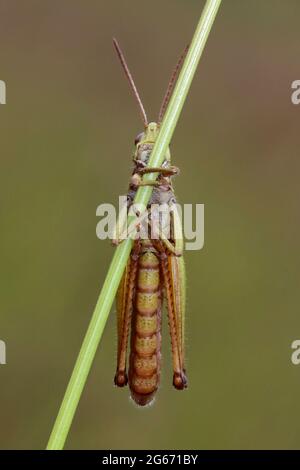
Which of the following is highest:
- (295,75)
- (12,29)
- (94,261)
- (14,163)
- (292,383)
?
(12,29)

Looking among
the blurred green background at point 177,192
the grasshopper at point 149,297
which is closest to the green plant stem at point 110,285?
the grasshopper at point 149,297

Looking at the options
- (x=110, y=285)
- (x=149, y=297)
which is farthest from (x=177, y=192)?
(x=110, y=285)

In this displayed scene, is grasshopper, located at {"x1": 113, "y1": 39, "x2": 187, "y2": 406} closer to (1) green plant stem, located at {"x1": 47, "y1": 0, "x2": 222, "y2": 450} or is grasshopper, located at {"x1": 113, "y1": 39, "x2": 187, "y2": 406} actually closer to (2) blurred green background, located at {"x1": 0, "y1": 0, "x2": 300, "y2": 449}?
(1) green plant stem, located at {"x1": 47, "y1": 0, "x2": 222, "y2": 450}

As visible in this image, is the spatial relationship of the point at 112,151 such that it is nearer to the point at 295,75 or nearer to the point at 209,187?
the point at 209,187

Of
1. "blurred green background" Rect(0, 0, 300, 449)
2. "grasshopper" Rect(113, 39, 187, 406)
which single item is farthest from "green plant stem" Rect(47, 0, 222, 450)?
"blurred green background" Rect(0, 0, 300, 449)

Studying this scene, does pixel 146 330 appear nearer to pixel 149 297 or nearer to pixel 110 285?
pixel 149 297

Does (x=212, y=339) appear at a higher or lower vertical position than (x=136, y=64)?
lower

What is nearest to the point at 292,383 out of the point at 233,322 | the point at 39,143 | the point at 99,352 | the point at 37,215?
the point at 233,322
